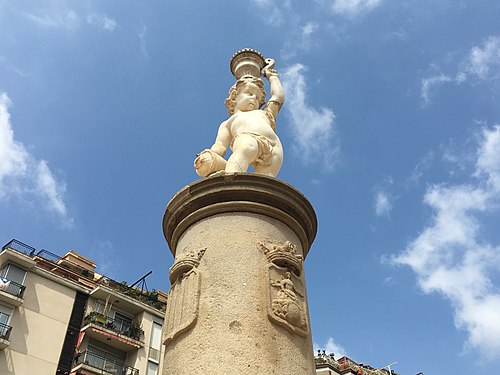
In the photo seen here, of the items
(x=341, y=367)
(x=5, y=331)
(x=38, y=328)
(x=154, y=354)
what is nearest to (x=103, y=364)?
(x=154, y=354)

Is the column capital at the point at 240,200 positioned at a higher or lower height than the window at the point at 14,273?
lower

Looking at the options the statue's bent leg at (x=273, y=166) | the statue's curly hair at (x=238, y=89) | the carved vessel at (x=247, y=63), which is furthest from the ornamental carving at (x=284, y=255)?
the carved vessel at (x=247, y=63)

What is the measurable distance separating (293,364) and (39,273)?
22.1m

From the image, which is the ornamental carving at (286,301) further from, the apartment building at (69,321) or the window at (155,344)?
the window at (155,344)

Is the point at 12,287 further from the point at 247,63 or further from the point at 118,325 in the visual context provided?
the point at 247,63

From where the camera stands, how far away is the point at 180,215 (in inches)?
224

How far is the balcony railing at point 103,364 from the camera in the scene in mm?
23847

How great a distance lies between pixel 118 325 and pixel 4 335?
237 inches

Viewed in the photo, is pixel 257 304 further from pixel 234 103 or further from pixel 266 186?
pixel 234 103

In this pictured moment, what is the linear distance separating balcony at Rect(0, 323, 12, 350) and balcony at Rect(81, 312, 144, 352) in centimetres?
353

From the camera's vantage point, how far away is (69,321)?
2420cm

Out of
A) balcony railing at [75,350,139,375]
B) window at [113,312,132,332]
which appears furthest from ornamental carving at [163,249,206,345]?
window at [113,312,132,332]

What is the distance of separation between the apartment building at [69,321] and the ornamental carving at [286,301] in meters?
19.7

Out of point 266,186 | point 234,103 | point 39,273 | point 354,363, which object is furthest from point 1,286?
point 354,363
